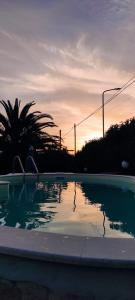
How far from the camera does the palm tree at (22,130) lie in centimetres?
2373

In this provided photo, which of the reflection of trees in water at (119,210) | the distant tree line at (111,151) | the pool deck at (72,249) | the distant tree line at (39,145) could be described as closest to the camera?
the pool deck at (72,249)

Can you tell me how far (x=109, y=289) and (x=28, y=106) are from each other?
22176 millimetres

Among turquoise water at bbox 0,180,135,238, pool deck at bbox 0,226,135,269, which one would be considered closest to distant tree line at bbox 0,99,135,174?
turquoise water at bbox 0,180,135,238

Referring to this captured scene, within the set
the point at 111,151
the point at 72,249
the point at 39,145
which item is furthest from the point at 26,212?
the point at 111,151

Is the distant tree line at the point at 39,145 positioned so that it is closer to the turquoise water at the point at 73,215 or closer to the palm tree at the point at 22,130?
the palm tree at the point at 22,130

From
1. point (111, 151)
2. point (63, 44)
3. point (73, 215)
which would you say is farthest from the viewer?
point (111, 151)

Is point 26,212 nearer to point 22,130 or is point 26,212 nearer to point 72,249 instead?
point 72,249

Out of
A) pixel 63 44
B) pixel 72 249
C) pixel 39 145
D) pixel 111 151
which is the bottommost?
pixel 72 249

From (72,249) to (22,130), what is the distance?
71.8 feet

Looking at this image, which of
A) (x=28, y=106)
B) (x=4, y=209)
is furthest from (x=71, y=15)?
(x=28, y=106)

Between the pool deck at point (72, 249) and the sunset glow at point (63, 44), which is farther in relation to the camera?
the sunset glow at point (63, 44)

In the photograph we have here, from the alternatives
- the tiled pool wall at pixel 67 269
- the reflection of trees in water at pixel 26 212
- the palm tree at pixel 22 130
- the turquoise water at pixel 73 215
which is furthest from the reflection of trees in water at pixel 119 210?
the palm tree at pixel 22 130

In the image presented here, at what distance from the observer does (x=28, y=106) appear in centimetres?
2442

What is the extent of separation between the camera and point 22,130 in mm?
24375
